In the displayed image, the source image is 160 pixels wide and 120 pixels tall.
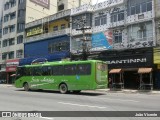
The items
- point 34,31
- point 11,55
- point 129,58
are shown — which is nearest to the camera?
point 129,58

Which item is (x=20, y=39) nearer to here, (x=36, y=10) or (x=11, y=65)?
(x=11, y=65)

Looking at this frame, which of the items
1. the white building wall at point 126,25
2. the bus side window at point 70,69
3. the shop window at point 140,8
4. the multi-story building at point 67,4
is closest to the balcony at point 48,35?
the white building wall at point 126,25

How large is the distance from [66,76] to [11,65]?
29342 mm

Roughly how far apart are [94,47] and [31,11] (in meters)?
20.3

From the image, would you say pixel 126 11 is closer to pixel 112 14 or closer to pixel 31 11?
pixel 112 14

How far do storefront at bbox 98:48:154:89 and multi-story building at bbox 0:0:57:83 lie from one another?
70.8ft

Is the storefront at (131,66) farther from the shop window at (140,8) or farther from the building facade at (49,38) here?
the building facade at (49,38)

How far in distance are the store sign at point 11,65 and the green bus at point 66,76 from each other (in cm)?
2165

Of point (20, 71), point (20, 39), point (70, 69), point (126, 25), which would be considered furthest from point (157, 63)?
point (20, 39)

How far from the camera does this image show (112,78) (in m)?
33.0

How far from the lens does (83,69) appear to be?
73.3 feet

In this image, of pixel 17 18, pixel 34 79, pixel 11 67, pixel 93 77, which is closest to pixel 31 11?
pixel 17 18

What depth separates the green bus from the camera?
71.7 ft

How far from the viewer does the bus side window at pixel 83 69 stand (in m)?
22.0
